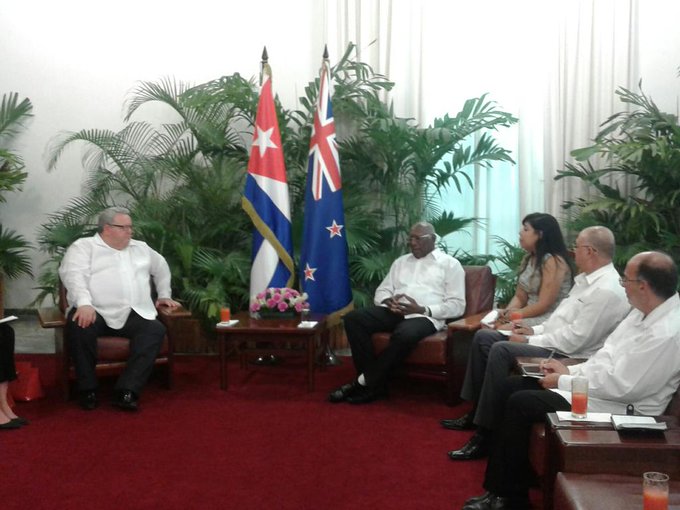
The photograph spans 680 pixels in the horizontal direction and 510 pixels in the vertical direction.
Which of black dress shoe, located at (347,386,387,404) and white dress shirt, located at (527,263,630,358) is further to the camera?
black dress shoe, located at (347,386,387,404)

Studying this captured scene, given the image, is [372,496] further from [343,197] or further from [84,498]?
[343,197]

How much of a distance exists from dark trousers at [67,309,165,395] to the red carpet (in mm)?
177

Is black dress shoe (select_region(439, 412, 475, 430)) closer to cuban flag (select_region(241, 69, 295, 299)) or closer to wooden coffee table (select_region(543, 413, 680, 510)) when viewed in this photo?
wooden coffee table (select_region(543, 413, 680, 510))

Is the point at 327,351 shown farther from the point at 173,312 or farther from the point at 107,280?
the point at 107,280

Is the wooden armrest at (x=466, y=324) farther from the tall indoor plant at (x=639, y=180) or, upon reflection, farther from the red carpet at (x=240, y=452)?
the tall indoor plant at (x=639, y=180)

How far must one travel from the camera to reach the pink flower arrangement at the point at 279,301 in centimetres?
542

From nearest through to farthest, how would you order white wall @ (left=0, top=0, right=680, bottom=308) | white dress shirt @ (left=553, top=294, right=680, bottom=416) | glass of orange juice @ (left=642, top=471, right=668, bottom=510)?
glass of orange juice @ (left=642, top=471, right=668, bottom=510), white dress shirt @ (left=553, top=294, right=680, bottom=416), white wall @ (left=0, top=0, right=680, bottom=308)

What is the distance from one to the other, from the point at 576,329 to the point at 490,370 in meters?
0.46

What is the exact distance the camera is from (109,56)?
7.38 metres

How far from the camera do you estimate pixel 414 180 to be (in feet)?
21.8

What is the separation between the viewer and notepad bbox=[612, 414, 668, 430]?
260cm

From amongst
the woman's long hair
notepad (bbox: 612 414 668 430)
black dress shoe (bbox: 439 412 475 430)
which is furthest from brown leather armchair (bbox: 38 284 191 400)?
notepad (bbox: 612 414 668 430)

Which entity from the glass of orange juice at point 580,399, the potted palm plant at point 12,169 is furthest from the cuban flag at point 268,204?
the glass of orange juice at point 580,399

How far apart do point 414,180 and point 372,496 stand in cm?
362
